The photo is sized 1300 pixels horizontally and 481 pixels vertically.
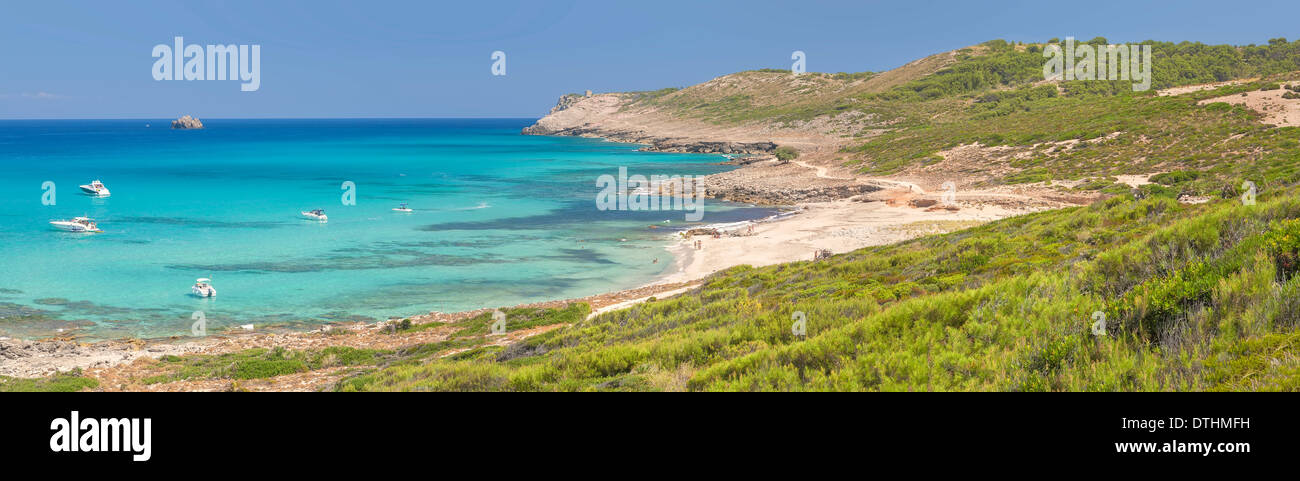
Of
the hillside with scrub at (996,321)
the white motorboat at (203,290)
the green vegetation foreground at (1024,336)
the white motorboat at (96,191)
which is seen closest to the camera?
the green vegetation foreground at (1024,336)

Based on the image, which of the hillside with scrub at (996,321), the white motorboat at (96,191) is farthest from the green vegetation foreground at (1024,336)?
the white motorboat at (96,191)

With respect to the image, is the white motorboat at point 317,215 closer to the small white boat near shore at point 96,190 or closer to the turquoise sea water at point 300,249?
the turquoise sea water at point 300,249

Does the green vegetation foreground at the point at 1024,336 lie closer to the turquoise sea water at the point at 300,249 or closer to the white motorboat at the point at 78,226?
the turquoise sea water at the point at 300,249

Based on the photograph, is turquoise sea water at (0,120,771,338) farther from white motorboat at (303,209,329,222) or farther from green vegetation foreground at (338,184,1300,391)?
green vegetation foreground at (338,184,1300,391)

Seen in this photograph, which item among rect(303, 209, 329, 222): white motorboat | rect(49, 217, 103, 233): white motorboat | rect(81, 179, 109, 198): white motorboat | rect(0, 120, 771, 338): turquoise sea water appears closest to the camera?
rect(0, 120, 771, 338): turquoise sea water

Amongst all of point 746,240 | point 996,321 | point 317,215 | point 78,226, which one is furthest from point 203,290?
point 996,321

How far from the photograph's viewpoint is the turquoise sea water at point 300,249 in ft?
83.2

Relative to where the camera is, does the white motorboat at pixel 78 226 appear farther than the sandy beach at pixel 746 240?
Yes

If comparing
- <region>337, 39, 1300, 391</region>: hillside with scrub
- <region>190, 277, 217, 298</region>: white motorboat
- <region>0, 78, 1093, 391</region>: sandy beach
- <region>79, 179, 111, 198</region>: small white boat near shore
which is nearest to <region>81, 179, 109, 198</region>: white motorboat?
<region>79, 179, 111, 198</region>: small white boat near shore

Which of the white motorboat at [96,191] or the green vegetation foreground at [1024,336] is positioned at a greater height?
the white motorboat at [96,191]

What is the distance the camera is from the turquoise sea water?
2536cm

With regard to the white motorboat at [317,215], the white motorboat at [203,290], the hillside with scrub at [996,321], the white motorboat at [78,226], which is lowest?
the white motorboat at [203,290]

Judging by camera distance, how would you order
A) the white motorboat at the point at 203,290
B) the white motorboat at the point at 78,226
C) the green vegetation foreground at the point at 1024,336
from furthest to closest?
the white motorboat at the point at 78,226, the white motorboat at the point at 203,290, the green vegetation foreground at the point at 1024,336

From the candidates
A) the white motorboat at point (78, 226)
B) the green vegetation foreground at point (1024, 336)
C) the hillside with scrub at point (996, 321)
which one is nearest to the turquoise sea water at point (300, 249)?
the white motorboat at point (78, 226)
